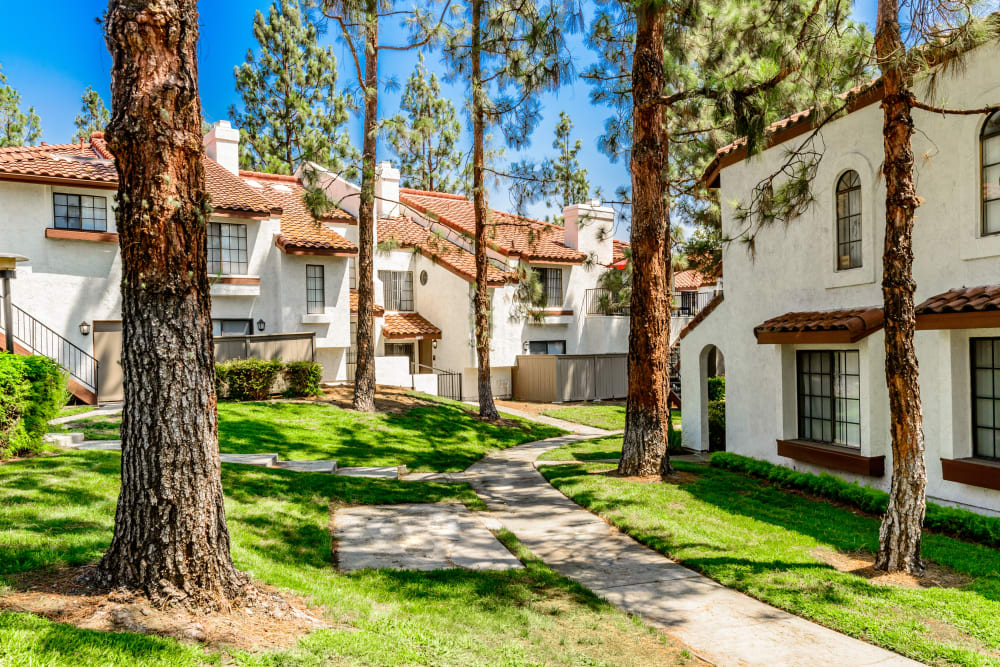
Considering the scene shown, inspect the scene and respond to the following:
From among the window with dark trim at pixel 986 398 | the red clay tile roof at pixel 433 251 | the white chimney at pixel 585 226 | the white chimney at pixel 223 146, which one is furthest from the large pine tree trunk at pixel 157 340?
the white chimney at pixel 585 226

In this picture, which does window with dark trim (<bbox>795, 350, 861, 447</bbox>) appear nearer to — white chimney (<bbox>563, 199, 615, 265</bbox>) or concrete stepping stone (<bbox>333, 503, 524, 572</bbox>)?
concrete stepping stone (<bbox>333, 503, 524, 572</bbox>)

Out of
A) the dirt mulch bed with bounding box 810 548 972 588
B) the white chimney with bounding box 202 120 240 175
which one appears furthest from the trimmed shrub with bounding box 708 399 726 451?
the white chimney with bounding box 202 120 240 175

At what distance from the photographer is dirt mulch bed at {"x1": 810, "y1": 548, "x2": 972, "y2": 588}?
738cm

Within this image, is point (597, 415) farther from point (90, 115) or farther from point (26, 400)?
point (90, 115)

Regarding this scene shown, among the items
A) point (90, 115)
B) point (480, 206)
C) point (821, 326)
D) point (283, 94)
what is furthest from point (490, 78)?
point (90, 115)

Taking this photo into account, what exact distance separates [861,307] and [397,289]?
66.3ft

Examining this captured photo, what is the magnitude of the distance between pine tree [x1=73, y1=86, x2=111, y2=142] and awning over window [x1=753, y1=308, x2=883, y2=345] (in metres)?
38.5

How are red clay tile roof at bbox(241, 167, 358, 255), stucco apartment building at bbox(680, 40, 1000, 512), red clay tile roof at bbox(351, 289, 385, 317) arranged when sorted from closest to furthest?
stucco apartment building at bbox(680, 40, 1000, 512), red clay tile roof at bbox(241, 167, 358, 255), red clay tile roof at bbox(351, 289, 385, 317)

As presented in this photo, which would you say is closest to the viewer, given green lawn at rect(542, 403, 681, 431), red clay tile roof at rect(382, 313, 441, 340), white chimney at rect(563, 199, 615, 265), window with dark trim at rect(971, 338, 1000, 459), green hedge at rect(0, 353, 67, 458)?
green hedge at rect(0, 353, 67, 458)

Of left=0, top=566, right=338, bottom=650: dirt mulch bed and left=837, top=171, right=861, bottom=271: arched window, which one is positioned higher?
left=837, top=171, right=861, bottom=271: arched window

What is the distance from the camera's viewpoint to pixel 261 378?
18531 mm

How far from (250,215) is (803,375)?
16.4 metres

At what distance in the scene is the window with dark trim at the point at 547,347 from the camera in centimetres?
3019

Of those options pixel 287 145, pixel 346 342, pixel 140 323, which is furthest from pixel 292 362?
pixel 287 145
